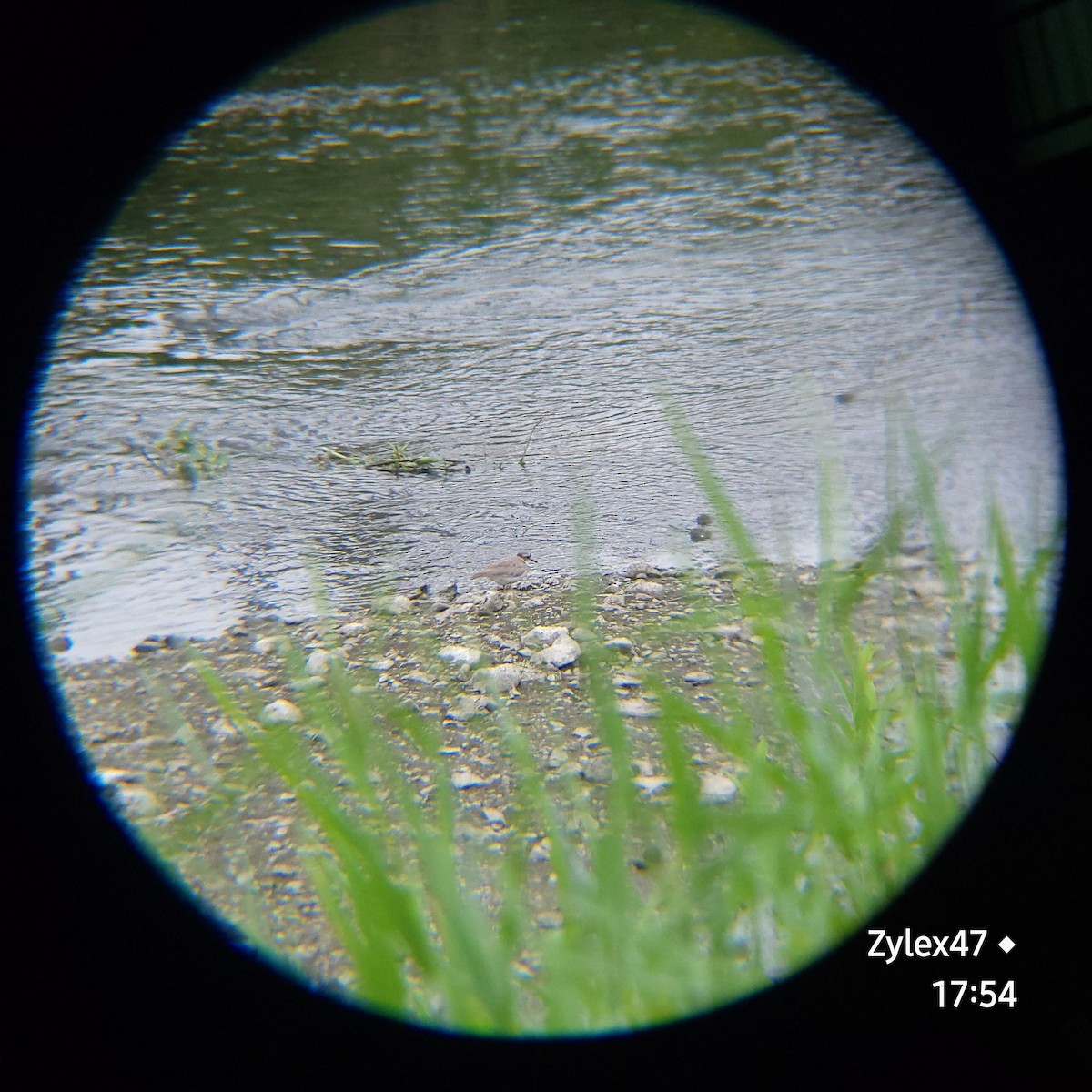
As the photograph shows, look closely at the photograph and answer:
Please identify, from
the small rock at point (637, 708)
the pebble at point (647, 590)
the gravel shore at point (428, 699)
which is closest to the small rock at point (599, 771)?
the gravel shore at point (428, 699)

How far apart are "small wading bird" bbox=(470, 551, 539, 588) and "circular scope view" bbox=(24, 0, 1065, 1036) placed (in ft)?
0.05

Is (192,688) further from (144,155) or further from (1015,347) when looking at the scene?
(1015,347)

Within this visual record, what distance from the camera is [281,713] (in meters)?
1.73

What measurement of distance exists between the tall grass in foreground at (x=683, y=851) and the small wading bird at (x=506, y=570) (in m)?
0.78

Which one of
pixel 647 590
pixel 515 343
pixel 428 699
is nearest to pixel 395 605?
pixel 428 699

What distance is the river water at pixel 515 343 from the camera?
2180mm

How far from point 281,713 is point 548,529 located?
790 millimetres

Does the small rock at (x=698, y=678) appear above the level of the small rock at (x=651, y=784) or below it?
above

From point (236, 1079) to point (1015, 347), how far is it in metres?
2.47

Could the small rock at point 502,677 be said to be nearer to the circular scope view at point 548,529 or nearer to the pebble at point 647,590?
the circular scope view at point 548,529

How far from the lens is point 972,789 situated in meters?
1.14

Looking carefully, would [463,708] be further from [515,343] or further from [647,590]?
[515,343]

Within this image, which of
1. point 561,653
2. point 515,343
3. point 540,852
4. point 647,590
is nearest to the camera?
point 540,852

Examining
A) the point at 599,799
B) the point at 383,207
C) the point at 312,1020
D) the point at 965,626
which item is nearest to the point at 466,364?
the point at 383,207
